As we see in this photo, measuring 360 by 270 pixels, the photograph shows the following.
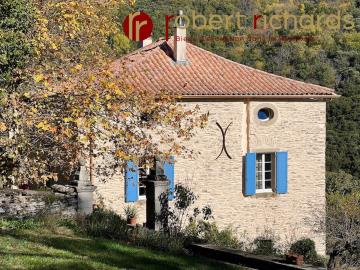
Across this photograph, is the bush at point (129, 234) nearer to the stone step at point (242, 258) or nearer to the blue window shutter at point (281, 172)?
the stone step at point (242, 258)

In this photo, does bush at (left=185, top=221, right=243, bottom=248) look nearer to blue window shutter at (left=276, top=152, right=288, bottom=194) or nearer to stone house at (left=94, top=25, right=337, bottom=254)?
stone house at (left=94, top=25, right=337, bottom=254)

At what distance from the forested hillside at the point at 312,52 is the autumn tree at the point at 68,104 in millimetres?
27942

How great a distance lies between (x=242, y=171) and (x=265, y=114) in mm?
1894

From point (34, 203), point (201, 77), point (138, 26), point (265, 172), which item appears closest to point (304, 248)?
point (265, 172)

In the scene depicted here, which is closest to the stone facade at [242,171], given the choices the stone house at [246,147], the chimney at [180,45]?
the stone house at [246,147]

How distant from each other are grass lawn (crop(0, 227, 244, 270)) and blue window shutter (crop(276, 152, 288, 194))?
10.3 meters

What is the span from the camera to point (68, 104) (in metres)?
12.8

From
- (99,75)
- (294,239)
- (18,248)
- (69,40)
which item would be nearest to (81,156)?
(99,75)

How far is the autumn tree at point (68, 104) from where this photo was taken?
12.6m

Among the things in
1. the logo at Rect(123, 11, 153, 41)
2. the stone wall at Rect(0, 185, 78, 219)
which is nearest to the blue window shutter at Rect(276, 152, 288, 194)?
the stone wall at Rect(0, 185, 78, 219)

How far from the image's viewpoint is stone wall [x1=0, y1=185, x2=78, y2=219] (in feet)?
42.4

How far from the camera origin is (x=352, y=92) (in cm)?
4678

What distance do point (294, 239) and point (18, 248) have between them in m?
12.7

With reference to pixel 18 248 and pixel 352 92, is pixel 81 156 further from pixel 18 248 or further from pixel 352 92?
pixel 352 92
